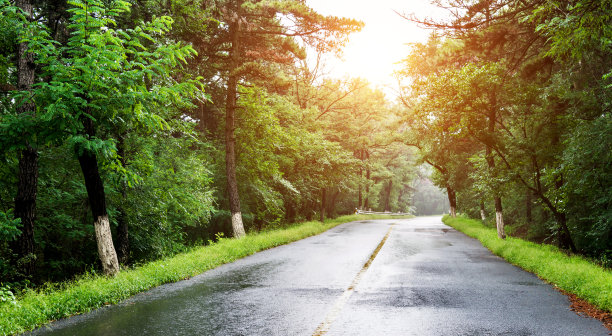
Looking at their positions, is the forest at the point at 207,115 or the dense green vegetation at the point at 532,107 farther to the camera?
the dense green vegetation at the point at 532,107

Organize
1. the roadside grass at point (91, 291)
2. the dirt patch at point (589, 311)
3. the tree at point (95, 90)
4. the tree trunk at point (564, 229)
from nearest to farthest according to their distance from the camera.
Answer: the roadside grass at point (91, 291) → the dirt patch at point (589, 311) → the tree at point (95, 90) → the tree trunk at point (564, 229)

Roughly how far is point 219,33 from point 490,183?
1303cm

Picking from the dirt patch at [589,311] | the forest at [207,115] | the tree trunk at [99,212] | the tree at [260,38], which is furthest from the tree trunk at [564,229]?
the tree trunk at [99,212]

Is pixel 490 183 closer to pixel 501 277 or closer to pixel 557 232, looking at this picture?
pixel 557 232

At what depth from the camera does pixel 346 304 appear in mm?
6652

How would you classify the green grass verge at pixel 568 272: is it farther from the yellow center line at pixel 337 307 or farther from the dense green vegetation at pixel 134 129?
the dense green vegetation at pixel 134 129

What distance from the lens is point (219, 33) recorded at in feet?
60.4

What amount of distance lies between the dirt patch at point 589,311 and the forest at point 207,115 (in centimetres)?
449

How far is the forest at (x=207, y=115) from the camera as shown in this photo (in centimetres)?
787

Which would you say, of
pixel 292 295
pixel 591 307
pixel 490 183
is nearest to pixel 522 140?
pixel 490 183

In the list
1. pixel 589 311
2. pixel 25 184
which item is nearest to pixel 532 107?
pixel 589 311

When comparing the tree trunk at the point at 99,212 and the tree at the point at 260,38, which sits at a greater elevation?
the tree at the point at 260,38

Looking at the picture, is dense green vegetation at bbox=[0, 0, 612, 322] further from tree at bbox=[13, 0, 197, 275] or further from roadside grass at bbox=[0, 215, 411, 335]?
roadside grass at bbox=[0, 215, 411, 335]

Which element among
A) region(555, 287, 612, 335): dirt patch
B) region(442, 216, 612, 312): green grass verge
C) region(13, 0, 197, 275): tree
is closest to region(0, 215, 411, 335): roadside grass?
region(13, 0, 197, 275): tree
